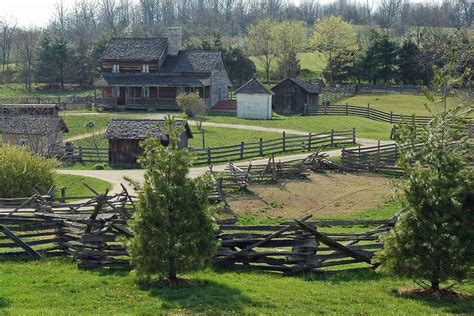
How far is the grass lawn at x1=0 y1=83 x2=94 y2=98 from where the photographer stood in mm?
87312

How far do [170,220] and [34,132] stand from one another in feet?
103

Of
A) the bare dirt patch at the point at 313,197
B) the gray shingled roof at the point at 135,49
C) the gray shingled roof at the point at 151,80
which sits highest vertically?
the gray shingled roof at the point at 135,49

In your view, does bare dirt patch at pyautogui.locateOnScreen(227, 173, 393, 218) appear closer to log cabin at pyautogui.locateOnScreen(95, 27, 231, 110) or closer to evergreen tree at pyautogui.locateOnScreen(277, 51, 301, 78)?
log cabin at pyautogui.locateOnScreen(95, 27, 231, 110)

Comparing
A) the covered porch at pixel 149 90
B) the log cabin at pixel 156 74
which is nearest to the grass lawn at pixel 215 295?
the covered porch at pixel 149 90

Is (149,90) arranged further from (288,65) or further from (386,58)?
(386,58)

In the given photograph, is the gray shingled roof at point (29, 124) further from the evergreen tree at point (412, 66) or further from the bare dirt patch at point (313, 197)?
the evergreen tree at point (412, 66)

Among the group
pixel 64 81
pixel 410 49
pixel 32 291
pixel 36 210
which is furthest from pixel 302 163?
pixel 64 81

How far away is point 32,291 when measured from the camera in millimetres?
14562

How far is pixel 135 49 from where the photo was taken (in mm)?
73188

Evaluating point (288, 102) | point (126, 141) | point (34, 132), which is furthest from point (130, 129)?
point (288, 102)

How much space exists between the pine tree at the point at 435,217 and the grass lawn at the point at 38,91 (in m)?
75.1

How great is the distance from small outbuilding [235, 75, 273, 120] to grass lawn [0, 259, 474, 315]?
46.9 m

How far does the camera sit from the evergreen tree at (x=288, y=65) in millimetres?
94188

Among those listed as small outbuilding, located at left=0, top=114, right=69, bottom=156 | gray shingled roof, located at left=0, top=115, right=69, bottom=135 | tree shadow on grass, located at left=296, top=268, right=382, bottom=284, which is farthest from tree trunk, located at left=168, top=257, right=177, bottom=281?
gray shingled roof, located at left=0, top=115, right=69, bottom=135
